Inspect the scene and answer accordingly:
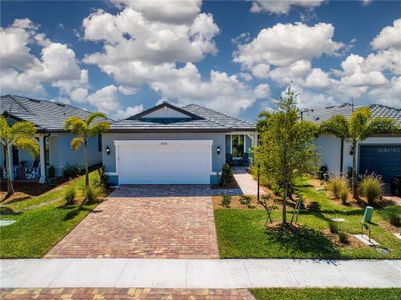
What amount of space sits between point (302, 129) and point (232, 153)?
769 inches

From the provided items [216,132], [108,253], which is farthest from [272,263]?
[216,132]

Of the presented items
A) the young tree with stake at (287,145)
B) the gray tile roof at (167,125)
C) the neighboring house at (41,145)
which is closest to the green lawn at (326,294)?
the young tree with stake at (287,145)

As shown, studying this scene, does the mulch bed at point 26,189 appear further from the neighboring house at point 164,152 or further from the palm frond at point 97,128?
the palm frond at point 97,128

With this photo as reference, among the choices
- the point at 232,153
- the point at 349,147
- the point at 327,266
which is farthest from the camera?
the point at 232,153

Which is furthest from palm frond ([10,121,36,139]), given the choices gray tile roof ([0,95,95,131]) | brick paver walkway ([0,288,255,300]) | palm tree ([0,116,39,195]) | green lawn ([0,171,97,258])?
brick paver walkway ([0,288,255,300])

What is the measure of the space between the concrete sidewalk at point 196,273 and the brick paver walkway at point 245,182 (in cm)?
811

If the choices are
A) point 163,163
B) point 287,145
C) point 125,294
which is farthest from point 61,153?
point 125,294

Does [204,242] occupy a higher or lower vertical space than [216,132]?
lower

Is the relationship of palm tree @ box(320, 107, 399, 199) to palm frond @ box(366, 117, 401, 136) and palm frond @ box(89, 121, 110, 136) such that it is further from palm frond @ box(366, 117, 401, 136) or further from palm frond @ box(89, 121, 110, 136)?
palm frond @ box(89, 121, 110, 136)

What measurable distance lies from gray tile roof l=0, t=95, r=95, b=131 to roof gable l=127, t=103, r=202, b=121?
5.38 m

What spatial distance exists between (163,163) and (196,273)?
10.9 meters

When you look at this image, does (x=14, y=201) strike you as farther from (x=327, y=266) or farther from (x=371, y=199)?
(x=371, y=199)

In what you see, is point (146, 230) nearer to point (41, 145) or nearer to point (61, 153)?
point (41, 145)

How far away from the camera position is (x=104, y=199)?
14.7 metres
